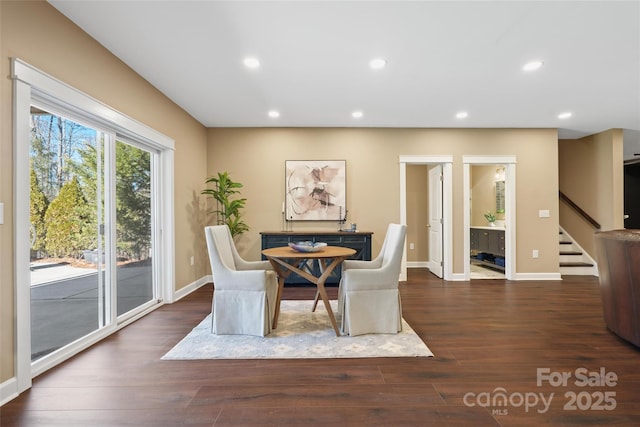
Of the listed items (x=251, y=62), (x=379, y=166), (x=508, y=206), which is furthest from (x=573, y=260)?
(x=251, y=62)

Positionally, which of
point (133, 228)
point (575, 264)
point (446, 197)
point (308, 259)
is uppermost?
point (446, 197)

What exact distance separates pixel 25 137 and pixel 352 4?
2.31m

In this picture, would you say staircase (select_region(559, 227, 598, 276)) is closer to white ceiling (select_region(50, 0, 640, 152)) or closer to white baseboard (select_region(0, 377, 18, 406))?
white ceiling (select_region(50, 0, 640, 152))

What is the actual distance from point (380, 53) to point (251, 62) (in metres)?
1.21

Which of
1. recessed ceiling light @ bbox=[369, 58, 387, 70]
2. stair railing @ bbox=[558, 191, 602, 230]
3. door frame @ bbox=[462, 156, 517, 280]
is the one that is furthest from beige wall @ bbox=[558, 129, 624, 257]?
recessed ceiling light @ bbox=[369, 58, 387, 70]

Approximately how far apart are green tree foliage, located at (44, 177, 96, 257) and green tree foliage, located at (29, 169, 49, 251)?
0.13 ft

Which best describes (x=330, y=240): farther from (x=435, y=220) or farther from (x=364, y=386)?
(x=364, y=386)

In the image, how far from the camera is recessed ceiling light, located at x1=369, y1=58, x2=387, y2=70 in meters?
2.83

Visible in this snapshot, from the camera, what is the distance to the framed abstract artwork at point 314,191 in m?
5.00

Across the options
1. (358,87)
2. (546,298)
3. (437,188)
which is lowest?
(546,298)

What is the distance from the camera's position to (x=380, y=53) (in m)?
2.71

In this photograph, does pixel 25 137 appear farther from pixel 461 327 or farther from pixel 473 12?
pixel 461 327

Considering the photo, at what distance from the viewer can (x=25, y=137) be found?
1.90 meters

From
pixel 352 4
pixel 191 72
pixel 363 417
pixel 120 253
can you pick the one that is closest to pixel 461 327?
pixel 363 417
